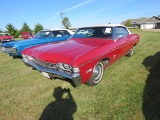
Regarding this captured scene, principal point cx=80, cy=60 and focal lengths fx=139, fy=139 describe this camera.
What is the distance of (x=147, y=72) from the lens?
4.31 metres

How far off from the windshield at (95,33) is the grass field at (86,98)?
1.18 m

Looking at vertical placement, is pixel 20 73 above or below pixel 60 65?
below

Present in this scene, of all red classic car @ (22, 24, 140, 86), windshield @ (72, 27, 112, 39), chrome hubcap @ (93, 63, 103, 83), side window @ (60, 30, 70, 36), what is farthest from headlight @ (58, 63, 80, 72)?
side window @ (60, 30, 70, 36)

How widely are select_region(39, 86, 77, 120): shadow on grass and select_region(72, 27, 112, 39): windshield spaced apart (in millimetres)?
2103

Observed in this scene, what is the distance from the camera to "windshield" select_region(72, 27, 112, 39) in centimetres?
438

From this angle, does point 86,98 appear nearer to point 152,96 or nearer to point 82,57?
point 82,57

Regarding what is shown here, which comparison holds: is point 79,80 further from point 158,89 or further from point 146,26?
point 146,26

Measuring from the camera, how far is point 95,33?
4570 mm

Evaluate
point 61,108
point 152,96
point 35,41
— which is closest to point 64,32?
point 35,41

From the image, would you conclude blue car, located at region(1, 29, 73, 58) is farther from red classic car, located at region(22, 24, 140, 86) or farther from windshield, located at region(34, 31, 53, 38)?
red classic car, located at region(22, 24, 140, 86)

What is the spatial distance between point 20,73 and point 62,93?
2.31 m

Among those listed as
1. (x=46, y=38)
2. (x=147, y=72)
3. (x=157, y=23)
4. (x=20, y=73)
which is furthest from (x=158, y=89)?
(x=157, y=23)

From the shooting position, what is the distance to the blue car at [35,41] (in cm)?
610

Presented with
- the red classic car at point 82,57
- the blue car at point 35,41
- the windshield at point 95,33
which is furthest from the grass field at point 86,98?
the blue car at point 35,41
